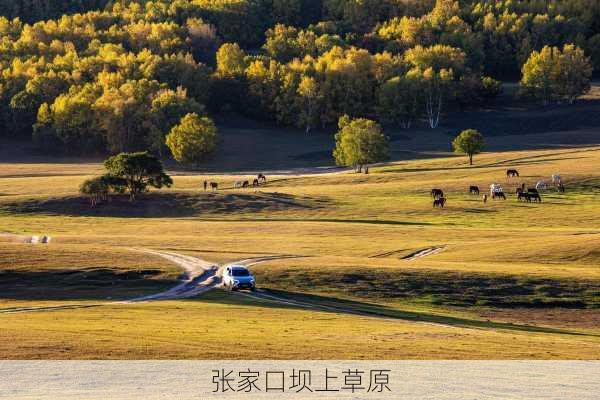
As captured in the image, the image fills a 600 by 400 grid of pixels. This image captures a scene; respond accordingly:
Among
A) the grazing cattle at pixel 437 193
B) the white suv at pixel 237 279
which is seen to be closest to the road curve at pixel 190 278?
the white suv at pixel 237 279

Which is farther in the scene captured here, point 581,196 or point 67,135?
point 67,135

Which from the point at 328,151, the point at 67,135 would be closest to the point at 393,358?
the point at 328,151

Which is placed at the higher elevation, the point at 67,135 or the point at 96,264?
the point at 67,135

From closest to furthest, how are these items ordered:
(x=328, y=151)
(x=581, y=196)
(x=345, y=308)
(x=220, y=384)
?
(x=220, y=384) < (x=345, y=308) < (x=581, y=196) < (x=328, y=151)

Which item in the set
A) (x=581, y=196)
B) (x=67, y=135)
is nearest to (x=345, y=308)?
(x=581, y=196)

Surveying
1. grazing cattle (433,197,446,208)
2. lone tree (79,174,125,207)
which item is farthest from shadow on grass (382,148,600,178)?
lone tree (79,174,125,207)

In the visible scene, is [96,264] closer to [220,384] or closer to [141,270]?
[141,270]

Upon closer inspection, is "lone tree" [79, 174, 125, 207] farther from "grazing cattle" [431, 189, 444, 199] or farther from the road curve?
the road curve

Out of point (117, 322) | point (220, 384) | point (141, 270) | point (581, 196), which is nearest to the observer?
point (220, 384)
